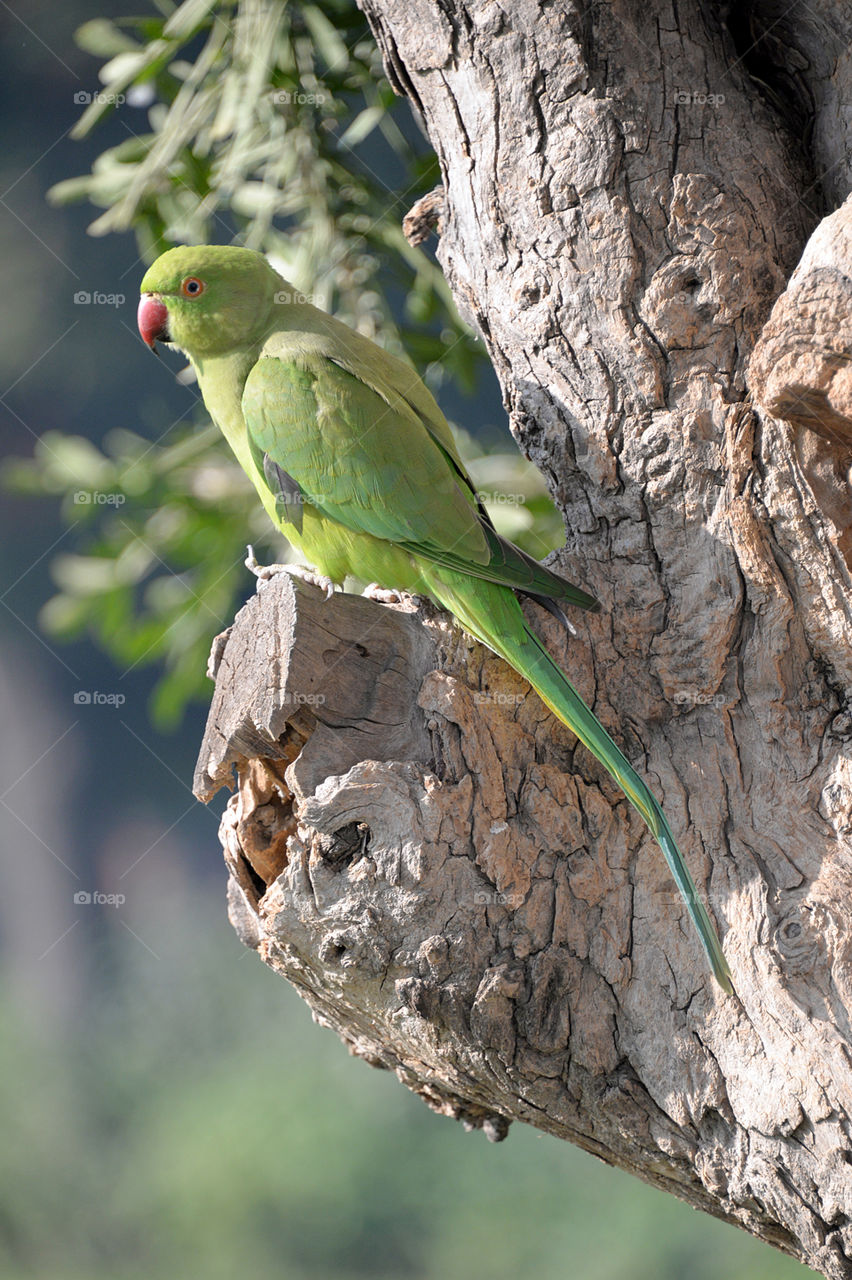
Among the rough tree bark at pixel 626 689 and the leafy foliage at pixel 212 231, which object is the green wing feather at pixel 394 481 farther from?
the leafy foliage at pixel 212 231

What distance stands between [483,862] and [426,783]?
6.3 inches

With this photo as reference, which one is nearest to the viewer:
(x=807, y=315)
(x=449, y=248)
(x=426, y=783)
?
(x=807, y=315)

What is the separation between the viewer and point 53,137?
5.43 metres

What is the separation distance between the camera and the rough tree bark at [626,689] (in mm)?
1521

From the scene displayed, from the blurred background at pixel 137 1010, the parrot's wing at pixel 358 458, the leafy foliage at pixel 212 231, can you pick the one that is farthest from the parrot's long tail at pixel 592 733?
the blurred background at pixel 137 1010

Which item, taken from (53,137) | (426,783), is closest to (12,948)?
(53,137)

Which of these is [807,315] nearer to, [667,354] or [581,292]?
[667,354]

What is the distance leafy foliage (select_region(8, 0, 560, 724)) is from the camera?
2.92 metres

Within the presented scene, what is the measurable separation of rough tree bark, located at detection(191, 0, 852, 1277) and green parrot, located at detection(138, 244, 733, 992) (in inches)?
4.3

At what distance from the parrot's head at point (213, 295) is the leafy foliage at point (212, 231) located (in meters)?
0.74

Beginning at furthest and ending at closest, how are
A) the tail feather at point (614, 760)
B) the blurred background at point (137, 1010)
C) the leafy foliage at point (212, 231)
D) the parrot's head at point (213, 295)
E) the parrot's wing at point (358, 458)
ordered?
the blurred background at point (137, 1010) → the leafy foliage at point (212, 231) → the parrot's head at point (213, 295) → the parrot's wing at point (358, 458) → the tail feather at point (614, 760)

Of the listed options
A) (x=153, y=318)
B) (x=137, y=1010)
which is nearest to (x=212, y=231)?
(x=153, y=318)

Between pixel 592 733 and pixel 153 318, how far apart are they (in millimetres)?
1470

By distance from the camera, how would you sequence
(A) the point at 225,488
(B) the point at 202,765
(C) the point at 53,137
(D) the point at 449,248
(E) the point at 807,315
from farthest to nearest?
(C) the point at 53,137 < (A) the point at 225,488 < (D) the point at 449,248 < (B) the point at 202,765 < (E) the point at 807,315
